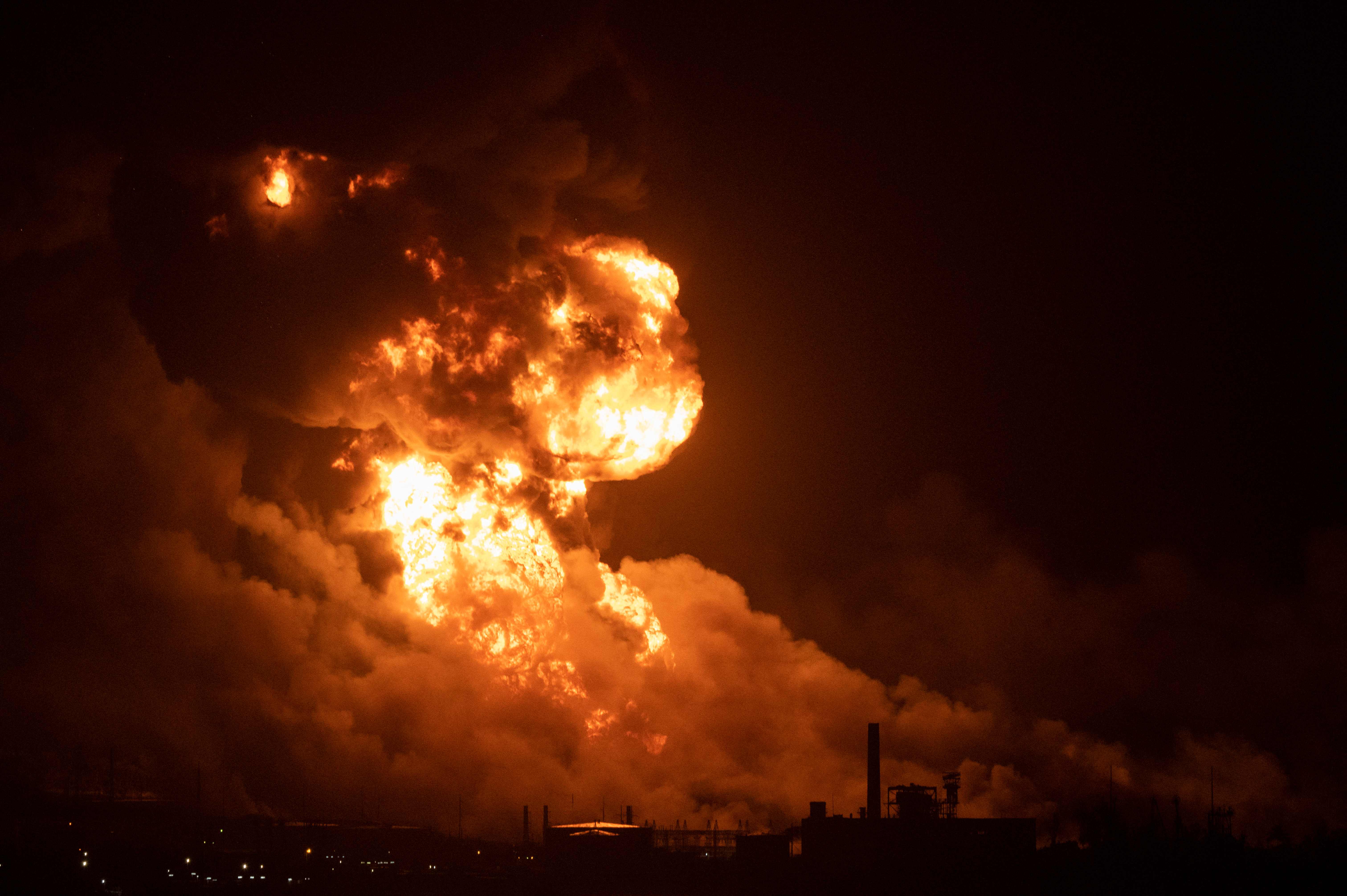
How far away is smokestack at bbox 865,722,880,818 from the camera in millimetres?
102125

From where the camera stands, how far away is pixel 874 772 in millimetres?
103125

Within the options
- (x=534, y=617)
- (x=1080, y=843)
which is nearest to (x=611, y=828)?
(x=534, y=617)

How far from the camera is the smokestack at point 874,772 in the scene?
10212 cm

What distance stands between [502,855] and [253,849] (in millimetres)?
21458

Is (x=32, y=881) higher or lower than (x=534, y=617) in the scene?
lower

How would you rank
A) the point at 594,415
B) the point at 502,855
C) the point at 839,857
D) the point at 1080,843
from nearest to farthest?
the point at 594,415, the point at 839,857, the point at 1080,843, the point at 502,855

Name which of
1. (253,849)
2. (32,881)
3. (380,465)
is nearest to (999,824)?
(380,465)

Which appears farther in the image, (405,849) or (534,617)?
(405,849)

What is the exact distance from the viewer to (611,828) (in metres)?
113

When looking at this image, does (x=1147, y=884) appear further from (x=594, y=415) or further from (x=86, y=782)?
(x=86, y=782)

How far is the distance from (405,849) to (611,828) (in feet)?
58.9

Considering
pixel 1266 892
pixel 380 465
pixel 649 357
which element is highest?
pixel 649 357

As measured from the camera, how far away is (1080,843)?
10700cm

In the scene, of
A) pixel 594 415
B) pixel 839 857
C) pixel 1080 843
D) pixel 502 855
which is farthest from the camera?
pixel 502 855
